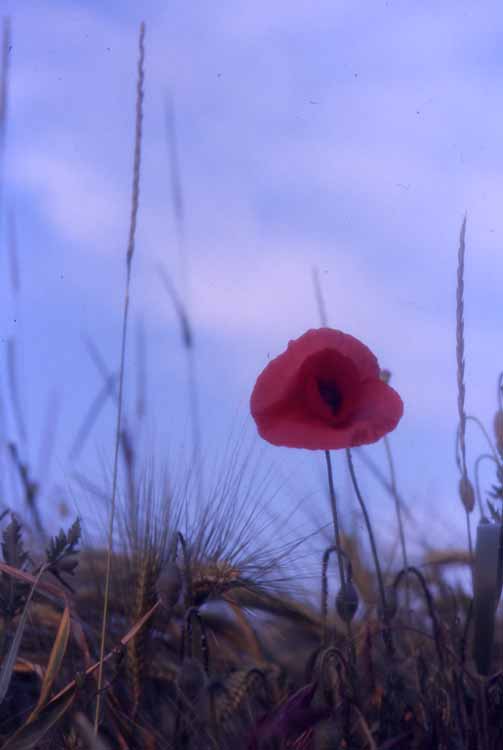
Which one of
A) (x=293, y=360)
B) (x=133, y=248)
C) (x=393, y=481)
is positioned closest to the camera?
(x=133, y=248)

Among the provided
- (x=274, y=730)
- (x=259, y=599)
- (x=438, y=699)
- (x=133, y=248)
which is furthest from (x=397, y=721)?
(x=133, y=248)

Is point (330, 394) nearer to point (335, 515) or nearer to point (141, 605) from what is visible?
point (335, 515)

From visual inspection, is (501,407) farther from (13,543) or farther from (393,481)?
(13,543)

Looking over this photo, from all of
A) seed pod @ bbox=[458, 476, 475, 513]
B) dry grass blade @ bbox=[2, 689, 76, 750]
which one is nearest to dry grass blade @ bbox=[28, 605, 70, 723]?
dry grass blade @ bbox=[2, 689, 76, 750]

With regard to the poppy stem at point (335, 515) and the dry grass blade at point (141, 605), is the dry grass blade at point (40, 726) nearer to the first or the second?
the dry grass blade at point (141, 605)

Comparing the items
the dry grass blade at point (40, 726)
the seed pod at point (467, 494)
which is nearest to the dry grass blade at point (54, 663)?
the dry grass blade at point (40, 726)

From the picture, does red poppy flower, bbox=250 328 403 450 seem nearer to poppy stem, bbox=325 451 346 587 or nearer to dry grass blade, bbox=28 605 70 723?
poppy stem, bbox=325 451 346 587

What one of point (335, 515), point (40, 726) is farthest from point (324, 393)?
point (40, 726)

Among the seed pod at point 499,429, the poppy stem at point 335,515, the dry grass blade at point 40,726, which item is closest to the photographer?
the dry grass blade at point 40,726
